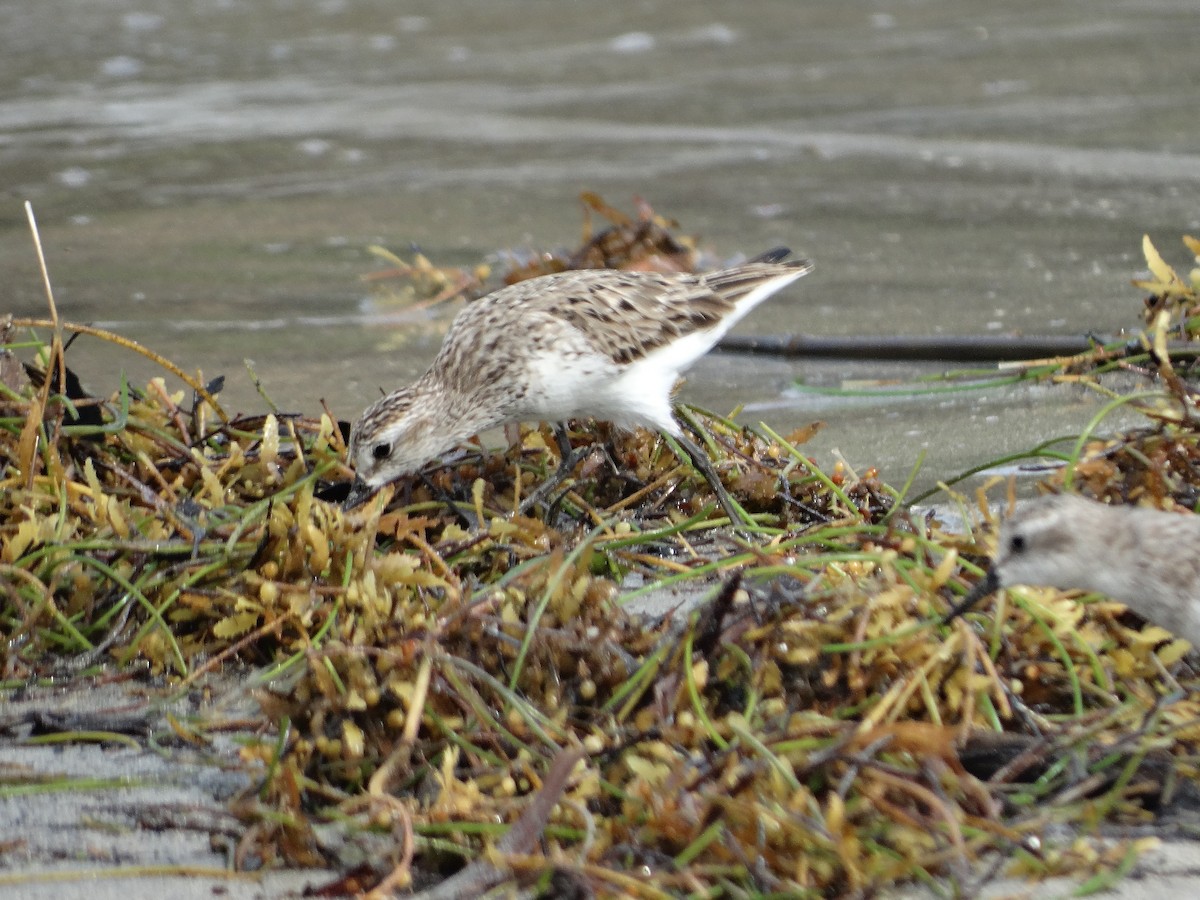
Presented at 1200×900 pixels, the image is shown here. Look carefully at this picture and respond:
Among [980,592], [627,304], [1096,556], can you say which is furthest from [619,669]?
[627,304]

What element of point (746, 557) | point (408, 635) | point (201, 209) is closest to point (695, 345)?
point (746, 557)

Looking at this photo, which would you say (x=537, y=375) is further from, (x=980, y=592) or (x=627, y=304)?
(x=980, y=592)

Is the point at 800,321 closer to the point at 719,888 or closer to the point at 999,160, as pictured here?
the point at 999,160

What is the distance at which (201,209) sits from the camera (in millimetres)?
7688

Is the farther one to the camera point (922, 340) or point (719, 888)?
point (922, 340)

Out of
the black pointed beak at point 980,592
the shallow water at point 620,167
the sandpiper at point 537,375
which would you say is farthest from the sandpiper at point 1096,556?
→ the shallow water at point 620,167

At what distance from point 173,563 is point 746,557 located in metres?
1.27

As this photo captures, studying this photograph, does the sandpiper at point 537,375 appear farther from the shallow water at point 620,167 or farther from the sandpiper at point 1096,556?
the sandpiper at point 1096,556

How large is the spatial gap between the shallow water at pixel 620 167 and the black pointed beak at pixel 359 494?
1.11 meters

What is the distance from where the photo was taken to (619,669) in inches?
110

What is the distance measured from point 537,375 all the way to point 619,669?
4.48 feet

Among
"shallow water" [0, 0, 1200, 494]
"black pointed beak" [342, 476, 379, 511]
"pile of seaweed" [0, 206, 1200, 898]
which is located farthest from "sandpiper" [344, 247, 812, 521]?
"shallow water" [0, 0, 1200, 494]

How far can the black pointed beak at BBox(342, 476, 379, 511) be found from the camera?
3.82m

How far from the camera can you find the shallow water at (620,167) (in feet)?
18.5
